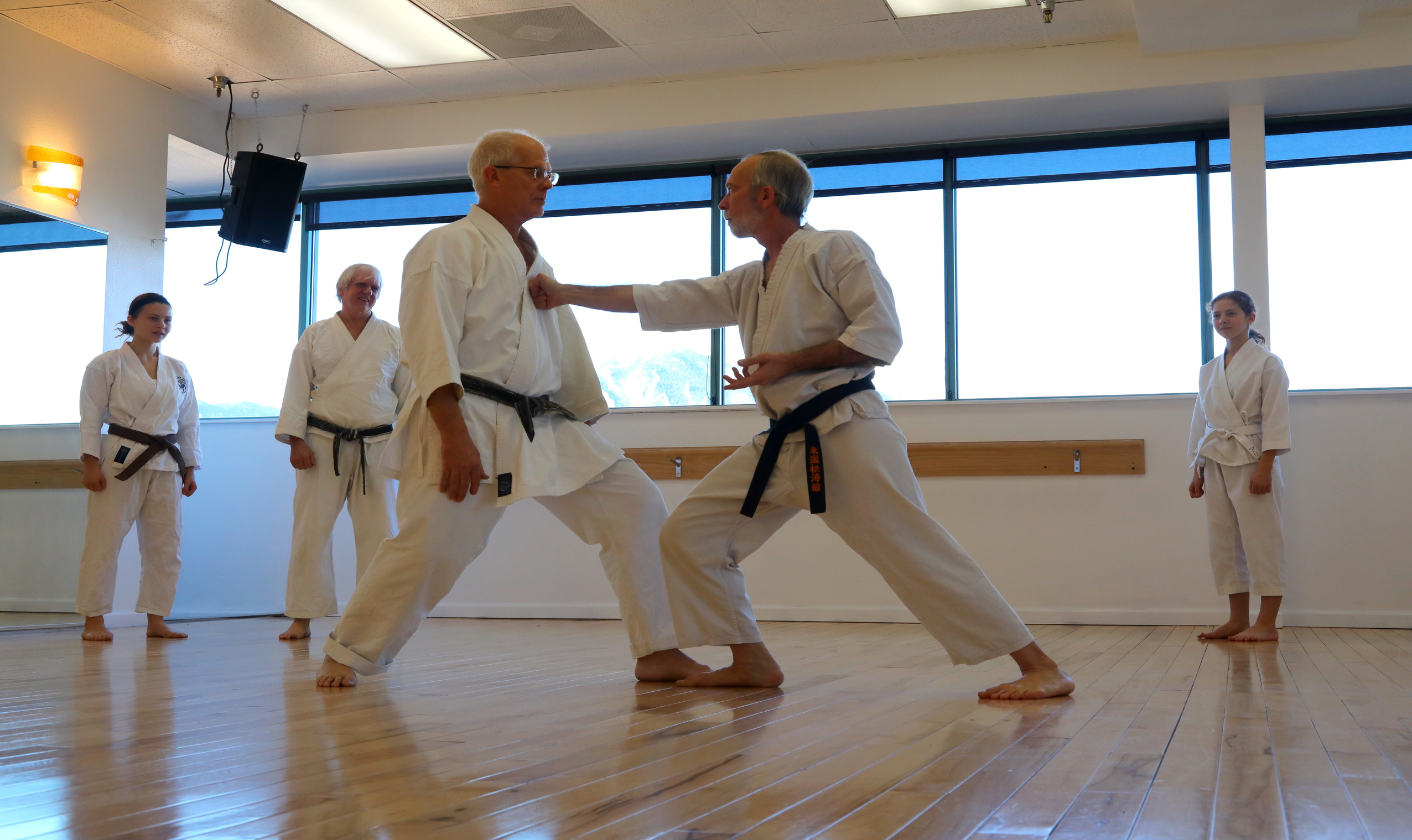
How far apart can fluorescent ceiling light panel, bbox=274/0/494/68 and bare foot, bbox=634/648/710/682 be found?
10.9 ft

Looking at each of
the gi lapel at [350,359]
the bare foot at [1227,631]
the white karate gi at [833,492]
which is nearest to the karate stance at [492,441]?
the white karate gi at [833,492]

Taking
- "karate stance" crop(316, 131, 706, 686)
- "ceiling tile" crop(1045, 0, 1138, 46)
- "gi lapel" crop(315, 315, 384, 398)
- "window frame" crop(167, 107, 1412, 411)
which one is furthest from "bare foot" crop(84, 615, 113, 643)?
"ceiling tile" crop(1045, 0, 1138, 46)

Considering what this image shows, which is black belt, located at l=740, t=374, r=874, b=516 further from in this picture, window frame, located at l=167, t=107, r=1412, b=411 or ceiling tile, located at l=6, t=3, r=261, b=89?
ceiling tile, located at l=6, t=3, r=261, b=89

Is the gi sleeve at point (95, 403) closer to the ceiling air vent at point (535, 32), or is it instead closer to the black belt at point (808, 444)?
the ceiling air vent at point (535, 32)

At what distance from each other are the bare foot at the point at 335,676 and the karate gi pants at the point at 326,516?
1.76 meters

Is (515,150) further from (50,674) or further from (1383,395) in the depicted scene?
(1383,395)

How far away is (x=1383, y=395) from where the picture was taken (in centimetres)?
509

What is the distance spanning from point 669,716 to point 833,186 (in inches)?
171

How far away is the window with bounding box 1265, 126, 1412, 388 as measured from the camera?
5305 millimetres

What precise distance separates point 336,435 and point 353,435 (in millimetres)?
63

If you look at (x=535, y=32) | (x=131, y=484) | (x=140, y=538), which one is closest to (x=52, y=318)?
(x=131, y=484)

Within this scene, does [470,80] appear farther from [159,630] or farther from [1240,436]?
[1240,436]

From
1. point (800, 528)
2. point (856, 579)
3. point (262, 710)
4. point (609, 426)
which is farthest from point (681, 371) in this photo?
point (262, 710)

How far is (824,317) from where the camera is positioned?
2.53m
